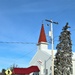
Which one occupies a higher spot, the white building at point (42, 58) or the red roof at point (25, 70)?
the white building at point (42, 58)

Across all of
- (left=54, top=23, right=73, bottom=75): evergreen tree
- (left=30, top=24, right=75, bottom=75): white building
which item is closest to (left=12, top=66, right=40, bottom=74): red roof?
(left=30, top=24, right=75, bottom=75): white building

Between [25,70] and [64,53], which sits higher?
[64,53]

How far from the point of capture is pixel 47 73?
56906 millimetres

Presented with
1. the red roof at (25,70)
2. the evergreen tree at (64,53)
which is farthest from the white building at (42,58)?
the evergreen tree at (64,53)

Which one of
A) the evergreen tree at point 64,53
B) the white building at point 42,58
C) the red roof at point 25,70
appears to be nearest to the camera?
the evergreen tree at point 64,53

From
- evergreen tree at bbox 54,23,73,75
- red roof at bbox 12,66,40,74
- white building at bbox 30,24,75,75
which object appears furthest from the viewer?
red roof at bbox 12,66,40,74

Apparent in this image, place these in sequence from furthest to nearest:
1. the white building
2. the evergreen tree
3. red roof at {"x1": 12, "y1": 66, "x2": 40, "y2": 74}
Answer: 1. red roof at {"x1": 12, "y1": 66, "x2": 40, "y2": 74}
2. the white building
3. the evergreen tree

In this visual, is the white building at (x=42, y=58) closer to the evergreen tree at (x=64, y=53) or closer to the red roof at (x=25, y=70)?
the red roof at (x=25, y=70)

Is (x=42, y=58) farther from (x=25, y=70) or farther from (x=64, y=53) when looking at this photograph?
(x=64, y=53)

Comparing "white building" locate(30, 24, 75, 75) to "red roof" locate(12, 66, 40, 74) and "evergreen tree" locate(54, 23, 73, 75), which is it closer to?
"red roof" locate(12, 66, 40, 74)

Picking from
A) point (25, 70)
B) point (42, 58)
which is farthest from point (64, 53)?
point (25, 70)

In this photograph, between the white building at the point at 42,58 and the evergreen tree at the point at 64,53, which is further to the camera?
the white building at the point at 42,58

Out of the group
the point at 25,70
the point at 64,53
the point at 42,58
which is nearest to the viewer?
the point at 64,53

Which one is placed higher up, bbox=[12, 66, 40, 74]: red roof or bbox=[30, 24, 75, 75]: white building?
bbox=[30, 24, 75, 75]: white building
